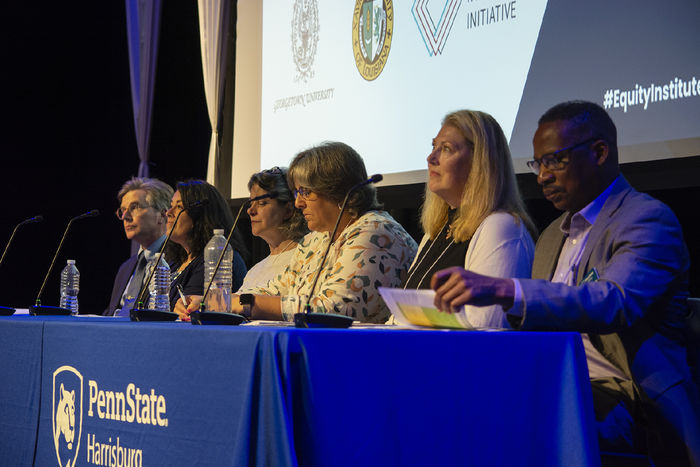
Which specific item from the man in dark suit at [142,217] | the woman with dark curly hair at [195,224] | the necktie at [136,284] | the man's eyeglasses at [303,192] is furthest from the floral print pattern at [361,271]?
the man in dark suit at [142,217]

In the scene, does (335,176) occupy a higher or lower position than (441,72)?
lower

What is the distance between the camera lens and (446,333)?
63.9 inches

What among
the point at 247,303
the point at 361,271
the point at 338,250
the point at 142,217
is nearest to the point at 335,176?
the point at 338,250

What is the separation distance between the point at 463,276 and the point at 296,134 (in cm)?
341

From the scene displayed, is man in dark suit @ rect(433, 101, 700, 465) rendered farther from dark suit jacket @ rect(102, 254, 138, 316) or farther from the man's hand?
dark suit jacket @ rect(102, 254, 138, 316)

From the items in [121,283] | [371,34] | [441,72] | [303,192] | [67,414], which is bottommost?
[67,414]

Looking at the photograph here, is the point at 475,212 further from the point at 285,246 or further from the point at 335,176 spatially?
the point at 285,246

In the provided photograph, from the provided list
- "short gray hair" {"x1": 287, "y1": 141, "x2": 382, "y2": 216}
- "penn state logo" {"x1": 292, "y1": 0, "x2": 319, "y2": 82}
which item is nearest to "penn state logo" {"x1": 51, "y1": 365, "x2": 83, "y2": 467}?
"short gray hair" {"x1": 287, "y1": 141, "x2": 382, "y2": 216}

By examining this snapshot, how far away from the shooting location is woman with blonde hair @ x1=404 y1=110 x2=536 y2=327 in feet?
7.52

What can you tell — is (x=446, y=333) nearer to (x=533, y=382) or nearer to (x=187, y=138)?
(x=533, y=382)

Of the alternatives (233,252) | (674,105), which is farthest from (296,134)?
(674,105)

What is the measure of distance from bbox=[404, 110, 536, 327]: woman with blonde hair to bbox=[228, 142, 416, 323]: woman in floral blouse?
129mm

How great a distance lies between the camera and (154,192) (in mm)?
4762

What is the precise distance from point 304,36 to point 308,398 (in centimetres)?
391
